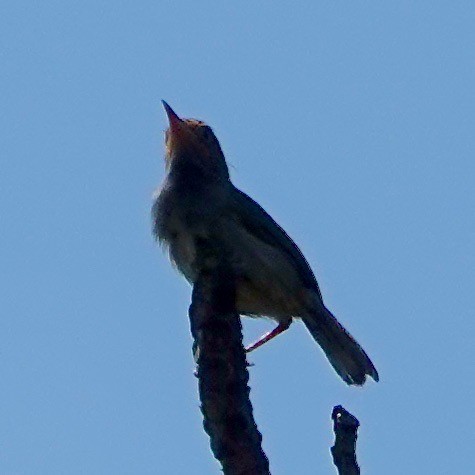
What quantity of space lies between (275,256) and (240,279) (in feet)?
3.58

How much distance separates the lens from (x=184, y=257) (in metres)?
9.38

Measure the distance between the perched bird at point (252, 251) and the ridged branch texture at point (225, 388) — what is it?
2.46 meters

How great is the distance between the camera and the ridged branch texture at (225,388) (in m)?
5.19

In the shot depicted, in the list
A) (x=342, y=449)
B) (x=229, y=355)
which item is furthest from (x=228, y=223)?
(x=342, y=449)

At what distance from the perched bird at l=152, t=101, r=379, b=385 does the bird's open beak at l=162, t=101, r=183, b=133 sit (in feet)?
2.23

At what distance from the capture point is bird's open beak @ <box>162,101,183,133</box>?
1127cm

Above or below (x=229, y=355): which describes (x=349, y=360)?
above

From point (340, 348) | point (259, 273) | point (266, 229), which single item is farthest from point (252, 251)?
point (340, 348)

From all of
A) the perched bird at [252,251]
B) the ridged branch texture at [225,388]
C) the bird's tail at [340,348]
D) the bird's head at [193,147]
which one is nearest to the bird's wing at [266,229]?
the perched bird at [252,251]

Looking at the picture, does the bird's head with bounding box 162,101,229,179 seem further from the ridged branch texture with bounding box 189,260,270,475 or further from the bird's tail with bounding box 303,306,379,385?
the ridged branch texture with bounding box 189,260,270,475

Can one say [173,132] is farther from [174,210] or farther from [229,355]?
[229,355]

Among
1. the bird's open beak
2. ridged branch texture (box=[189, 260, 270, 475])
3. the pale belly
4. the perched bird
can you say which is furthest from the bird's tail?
ridged branch texture (box=[189, 260, 270, 475])

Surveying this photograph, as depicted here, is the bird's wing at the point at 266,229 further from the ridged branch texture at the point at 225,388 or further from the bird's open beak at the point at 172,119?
the ridged branch texture at the point at 225,388

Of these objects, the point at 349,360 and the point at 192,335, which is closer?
the point at 192,335
